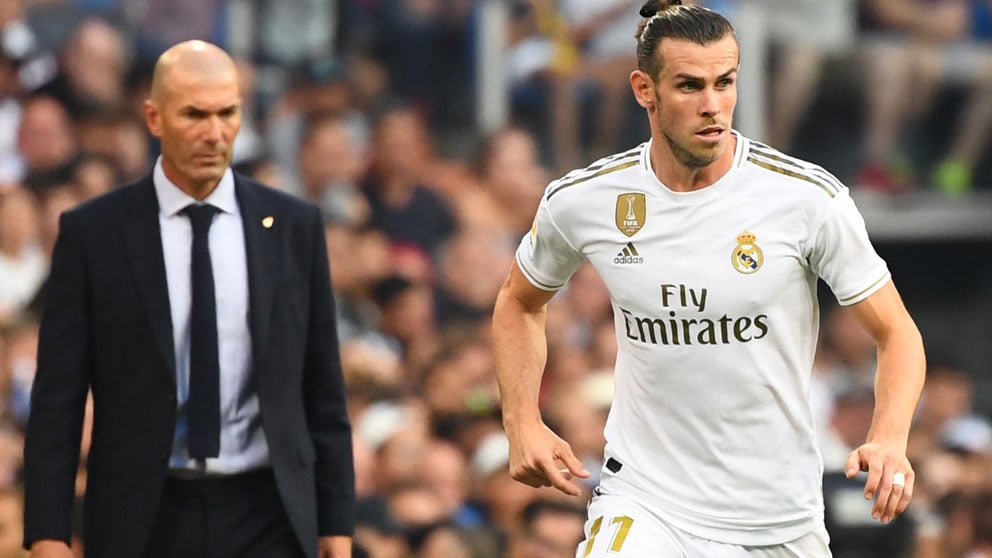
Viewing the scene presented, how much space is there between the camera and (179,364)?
588 cm

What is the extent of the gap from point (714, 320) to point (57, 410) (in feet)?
6.42

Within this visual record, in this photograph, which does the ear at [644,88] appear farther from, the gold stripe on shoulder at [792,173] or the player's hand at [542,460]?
the player's hand at [542,460]

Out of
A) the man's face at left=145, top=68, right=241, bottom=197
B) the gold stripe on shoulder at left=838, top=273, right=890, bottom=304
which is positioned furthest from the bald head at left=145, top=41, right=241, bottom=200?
the gold stripe on shoulder at left=838, top=273, right=890, bottom=304

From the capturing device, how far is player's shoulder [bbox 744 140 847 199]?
18.0ft

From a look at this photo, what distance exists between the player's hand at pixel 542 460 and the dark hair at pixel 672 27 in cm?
Result: 108

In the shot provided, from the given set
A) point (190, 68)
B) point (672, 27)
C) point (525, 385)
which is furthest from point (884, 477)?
point (190, 68)

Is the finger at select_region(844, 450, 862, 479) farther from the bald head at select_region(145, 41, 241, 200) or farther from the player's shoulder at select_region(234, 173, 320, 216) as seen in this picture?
the bald head at select_region(145, 41, 241, 200)

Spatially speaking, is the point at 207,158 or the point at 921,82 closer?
the point at 207,158

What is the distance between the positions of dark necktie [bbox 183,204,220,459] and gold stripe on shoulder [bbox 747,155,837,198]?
1657 millimetres

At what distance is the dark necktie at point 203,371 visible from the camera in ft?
19.1

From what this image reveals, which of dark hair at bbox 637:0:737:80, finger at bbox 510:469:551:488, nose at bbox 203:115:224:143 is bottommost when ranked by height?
finger at bbox 510:469:551:488

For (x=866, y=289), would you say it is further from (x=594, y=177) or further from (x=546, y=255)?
(x=546, y=255)

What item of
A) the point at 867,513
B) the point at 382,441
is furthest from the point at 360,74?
the point at 867,513

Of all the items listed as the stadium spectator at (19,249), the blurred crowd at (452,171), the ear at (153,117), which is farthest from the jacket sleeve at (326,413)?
the stadium spectator at (19,249)
